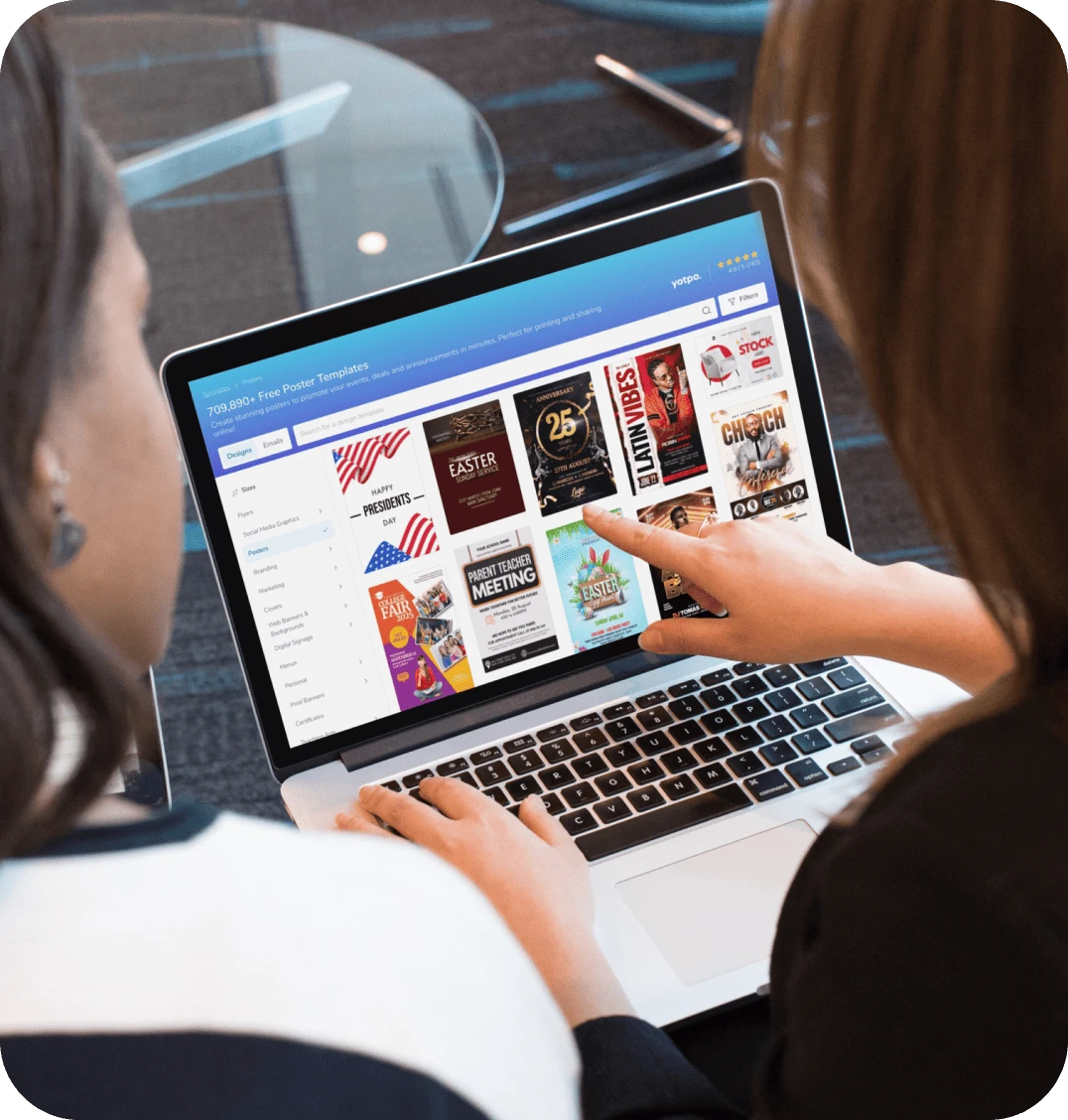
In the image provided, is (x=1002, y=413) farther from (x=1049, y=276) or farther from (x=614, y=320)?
(x=614, y=320)

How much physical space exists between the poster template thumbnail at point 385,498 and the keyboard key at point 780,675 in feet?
1.04

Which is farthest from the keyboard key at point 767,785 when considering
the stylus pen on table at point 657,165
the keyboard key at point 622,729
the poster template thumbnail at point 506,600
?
the stylus pen on table at point 657,165

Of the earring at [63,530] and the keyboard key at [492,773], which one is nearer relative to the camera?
the earring at [63,530]

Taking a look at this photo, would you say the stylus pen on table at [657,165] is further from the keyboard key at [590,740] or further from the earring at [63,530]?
the earring at [63,530]

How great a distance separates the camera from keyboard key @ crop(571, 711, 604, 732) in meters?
0.96

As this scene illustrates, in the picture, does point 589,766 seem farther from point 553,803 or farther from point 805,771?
point 805,771

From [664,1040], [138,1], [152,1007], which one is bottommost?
[664,1040]

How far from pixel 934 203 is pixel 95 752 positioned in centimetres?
48

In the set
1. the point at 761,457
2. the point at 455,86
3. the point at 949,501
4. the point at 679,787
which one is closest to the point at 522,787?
the point at 679,787

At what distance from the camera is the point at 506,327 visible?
2.93 feet

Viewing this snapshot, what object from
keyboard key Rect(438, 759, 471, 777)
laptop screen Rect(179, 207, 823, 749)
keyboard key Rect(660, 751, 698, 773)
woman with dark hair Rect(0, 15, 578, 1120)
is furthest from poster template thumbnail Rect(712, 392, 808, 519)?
woman with dark hair Rect(0, 15, 578, 1120)

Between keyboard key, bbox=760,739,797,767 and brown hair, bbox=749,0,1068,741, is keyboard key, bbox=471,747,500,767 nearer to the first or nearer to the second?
keyboard key, bbox=760,739,797,767

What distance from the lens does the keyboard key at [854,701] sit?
957mm

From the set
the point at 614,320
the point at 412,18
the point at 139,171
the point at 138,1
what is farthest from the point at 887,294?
the point at 138,1
